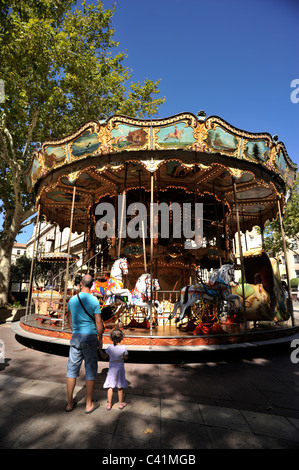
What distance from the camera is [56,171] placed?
9906 mm

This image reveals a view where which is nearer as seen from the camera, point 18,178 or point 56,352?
point 56,352

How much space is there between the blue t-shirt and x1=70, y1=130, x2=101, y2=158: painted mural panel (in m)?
6.43

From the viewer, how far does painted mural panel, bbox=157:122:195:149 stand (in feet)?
26.7

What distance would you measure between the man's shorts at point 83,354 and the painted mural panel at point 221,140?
7.22 metres

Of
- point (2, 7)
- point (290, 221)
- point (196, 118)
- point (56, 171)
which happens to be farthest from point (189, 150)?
point (290, 221)

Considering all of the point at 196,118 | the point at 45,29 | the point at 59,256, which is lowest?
the point at 59,256

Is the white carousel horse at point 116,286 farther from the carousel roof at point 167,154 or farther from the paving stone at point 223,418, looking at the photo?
the paving stone at point 223,418

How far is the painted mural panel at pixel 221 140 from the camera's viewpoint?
8.35 metres

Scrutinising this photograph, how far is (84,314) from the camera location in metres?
3.68

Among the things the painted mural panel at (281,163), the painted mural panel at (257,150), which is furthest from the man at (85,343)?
the painted mural panel at (281,163)

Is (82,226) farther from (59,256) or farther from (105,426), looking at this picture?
(105,426)

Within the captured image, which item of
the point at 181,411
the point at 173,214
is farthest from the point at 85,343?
the point at 173,214

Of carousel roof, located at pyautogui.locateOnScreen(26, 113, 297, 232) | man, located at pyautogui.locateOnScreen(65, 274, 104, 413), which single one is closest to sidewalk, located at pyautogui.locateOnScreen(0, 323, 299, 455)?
man, located at pyautogui.locateOnScreen(65, 274, 104, 413)

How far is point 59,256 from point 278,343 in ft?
41.9
